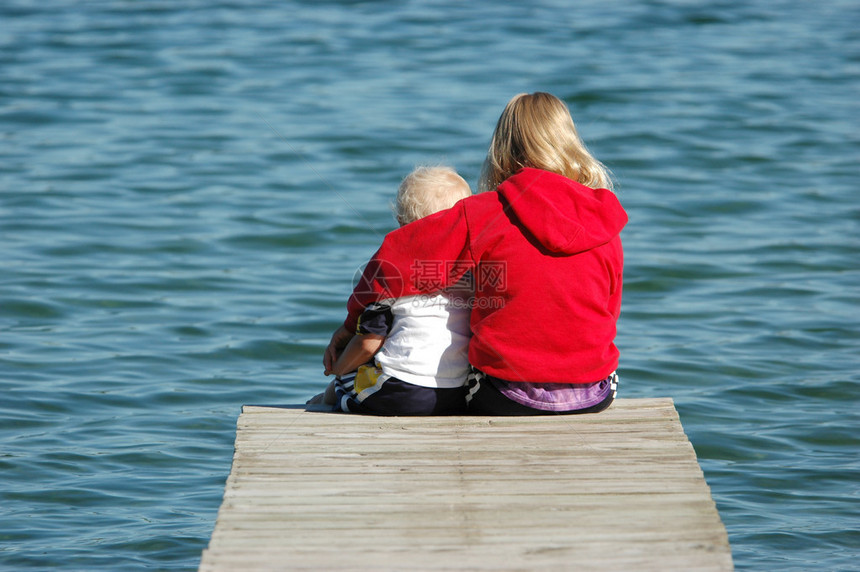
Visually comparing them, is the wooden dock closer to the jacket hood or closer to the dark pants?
the dark pants

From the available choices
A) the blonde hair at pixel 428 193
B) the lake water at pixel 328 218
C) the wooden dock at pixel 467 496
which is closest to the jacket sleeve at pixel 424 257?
the blonde hair at pixel 428 193

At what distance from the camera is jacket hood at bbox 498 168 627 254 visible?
2.81m

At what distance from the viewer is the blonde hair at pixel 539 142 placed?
9.69ft

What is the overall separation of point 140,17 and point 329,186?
580 centimetres

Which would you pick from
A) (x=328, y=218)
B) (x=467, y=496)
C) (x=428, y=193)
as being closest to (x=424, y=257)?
(x=428, y=193)

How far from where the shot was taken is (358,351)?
304 centimetres

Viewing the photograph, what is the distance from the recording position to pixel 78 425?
468cm

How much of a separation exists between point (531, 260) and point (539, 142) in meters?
0.36

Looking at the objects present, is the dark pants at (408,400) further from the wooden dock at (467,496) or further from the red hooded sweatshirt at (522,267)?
the red hooded sweatshirt at (522,267)

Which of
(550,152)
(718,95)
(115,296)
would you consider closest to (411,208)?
(550,152)

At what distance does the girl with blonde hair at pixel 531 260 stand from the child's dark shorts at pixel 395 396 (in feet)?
0.54

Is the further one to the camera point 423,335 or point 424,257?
point 423,335

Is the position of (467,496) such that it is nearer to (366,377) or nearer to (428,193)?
(366,377)

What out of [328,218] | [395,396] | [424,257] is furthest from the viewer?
[328,218]
